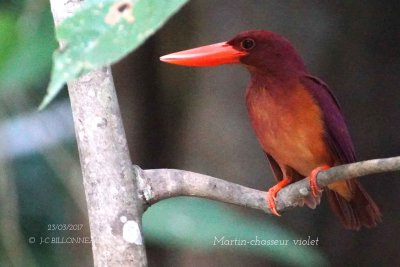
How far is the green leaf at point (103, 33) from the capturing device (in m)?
0.19

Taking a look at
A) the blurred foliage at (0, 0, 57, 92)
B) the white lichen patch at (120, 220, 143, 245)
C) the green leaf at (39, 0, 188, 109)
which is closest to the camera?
the green leaf at (39, 0, 188, 109)

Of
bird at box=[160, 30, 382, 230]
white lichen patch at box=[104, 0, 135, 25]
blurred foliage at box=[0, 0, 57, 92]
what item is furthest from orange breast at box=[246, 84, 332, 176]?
white lichen patch at box=[104, 0, 135, 25]

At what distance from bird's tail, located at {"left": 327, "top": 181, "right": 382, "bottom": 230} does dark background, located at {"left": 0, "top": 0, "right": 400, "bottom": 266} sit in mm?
74

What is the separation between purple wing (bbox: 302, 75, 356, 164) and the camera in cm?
78

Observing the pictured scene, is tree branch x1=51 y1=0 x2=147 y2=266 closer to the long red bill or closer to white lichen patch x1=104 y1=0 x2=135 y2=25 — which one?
the long red bill

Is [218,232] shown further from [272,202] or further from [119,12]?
[119,12]

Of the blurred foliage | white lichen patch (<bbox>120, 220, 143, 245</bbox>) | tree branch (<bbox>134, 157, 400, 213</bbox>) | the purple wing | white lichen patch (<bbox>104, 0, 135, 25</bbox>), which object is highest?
the blurred foliage

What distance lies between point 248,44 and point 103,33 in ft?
1.90

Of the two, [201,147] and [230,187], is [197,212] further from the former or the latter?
[230,187]

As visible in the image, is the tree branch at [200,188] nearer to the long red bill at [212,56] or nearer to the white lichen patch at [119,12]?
the long red bill at [212,56]

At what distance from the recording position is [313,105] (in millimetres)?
779

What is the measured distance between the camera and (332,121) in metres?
0.78

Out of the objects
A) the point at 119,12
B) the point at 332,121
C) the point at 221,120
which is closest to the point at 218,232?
the point at 221,120

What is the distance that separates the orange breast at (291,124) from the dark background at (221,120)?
0.15 m
